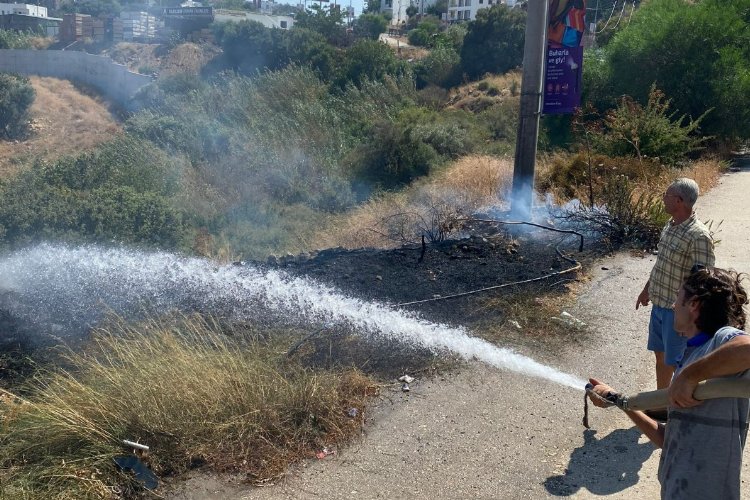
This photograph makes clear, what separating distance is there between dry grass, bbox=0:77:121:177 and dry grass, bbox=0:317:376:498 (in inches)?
1355

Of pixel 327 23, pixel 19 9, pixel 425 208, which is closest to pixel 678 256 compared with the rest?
pixel 425 208

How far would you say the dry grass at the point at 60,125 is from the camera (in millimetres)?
40031

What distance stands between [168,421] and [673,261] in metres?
3.42

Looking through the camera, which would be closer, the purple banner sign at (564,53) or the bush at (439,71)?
the purple banner sign at (564,53)

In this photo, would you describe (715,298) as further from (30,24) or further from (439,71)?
(30,24)

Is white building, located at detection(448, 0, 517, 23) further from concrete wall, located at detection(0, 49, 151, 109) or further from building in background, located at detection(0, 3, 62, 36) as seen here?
concrete wall, located at detection(0, 49, 151, 109)

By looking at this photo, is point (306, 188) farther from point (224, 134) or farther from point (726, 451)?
point (726, 451)

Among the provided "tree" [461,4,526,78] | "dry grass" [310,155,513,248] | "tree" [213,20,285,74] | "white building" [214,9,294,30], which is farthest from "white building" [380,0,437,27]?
"dry grass" [310,155,513,248]

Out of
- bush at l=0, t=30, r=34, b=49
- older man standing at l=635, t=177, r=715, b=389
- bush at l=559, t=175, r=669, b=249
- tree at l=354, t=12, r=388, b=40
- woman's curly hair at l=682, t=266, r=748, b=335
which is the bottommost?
bush at l=559, t=175, r=669, b=249

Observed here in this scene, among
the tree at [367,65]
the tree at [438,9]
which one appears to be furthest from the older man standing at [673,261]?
the tree at [438,9]

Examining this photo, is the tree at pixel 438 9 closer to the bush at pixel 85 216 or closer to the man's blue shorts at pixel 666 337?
the bush at pixel 85 216

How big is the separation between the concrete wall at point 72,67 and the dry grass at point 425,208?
42.5 metres

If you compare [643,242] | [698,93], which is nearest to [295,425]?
[643,242]

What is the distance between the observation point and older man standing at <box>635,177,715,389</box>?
169 inches
